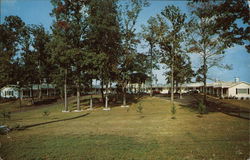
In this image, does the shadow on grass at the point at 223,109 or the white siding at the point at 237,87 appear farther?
the white siding at the point at 237,87

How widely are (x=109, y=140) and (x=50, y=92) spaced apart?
223 ft

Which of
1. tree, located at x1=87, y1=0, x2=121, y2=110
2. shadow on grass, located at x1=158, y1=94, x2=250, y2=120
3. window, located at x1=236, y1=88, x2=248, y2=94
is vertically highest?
tree, located at x1=87, y1=0, x2=121, y2=110

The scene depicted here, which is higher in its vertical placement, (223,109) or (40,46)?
(40,46)

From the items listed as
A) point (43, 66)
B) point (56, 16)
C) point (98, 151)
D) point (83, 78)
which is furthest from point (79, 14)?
point (43, 66)

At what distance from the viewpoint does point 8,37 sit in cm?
4462

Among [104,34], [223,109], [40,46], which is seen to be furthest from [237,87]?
[40,46]

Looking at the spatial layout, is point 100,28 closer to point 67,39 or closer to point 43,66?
point 67,39

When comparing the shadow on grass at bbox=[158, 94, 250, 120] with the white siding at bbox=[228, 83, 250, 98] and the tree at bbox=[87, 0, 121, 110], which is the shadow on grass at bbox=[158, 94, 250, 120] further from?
the white siding at bbox=[228, 83, 250, 98]

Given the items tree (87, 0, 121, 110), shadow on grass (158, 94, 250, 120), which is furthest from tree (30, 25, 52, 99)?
shadow on grass (158, 94, 250, 120)

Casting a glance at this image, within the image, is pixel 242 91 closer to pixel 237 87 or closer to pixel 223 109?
pixel 237 87

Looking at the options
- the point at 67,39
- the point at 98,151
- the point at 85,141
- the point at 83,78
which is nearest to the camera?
the point at 98,151

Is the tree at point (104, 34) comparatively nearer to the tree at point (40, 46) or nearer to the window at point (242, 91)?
the tree at point (40, 46)

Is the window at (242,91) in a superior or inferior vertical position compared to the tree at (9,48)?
inferior

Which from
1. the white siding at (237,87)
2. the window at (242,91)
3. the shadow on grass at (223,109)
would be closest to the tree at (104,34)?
the shadow on grass at (223,109)
